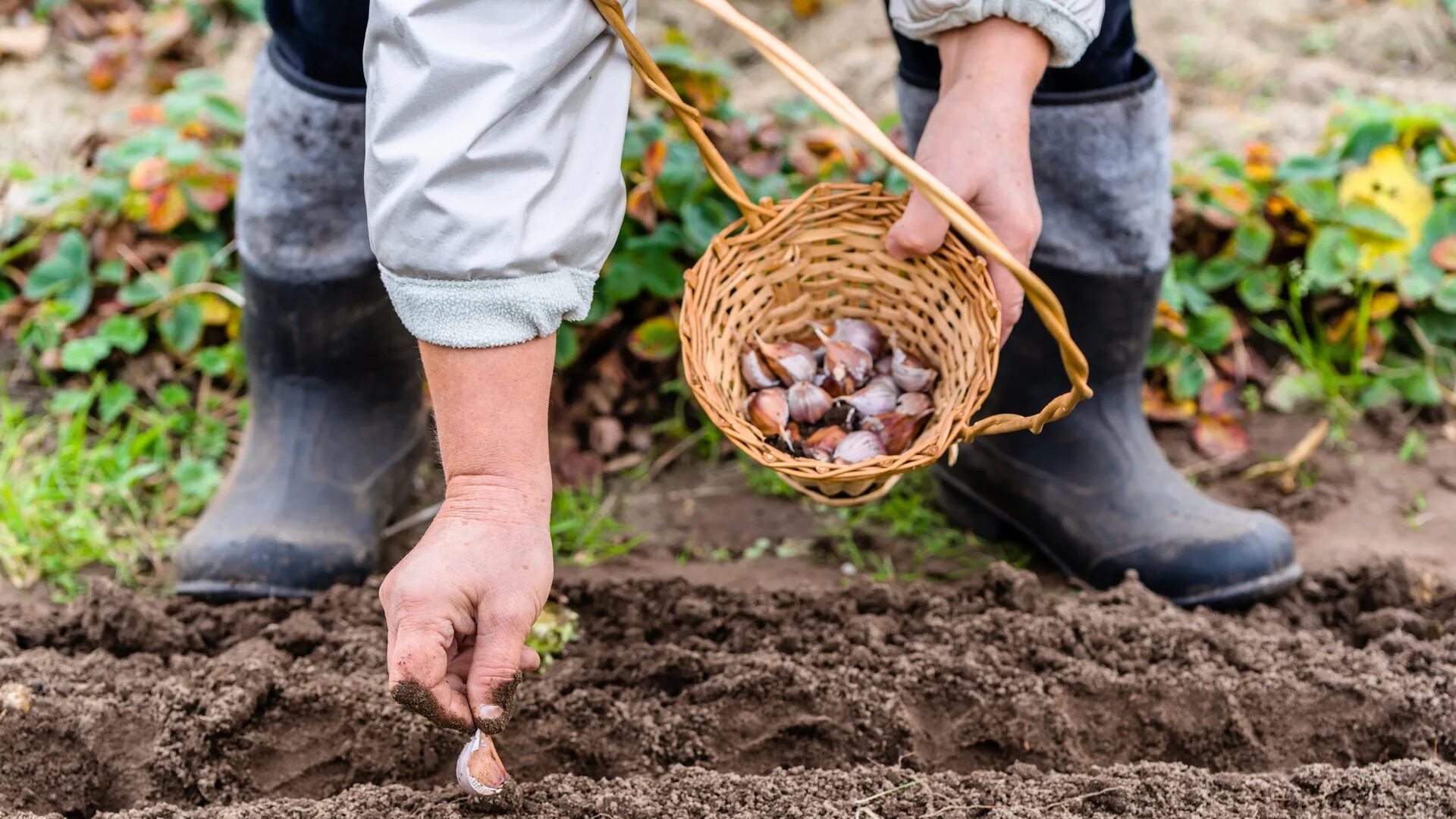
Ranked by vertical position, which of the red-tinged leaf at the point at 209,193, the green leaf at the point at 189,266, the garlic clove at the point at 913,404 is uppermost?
the garlic clove at the point at 913,404

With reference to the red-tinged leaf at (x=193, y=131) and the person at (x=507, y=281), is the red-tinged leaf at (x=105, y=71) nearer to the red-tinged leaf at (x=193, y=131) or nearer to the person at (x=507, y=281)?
the red-tinged leaf at (x=193, y=131)

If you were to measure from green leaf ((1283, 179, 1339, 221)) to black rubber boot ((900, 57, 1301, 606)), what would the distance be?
0.62 m

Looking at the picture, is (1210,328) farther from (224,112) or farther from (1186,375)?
(224,112)

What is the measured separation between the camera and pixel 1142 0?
3.13 m

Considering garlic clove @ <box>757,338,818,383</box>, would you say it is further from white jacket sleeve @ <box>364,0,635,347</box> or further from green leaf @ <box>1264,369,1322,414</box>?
green leaf @ <box>1264,369,1322,414</box>

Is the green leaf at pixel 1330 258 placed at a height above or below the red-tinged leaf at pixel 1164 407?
above

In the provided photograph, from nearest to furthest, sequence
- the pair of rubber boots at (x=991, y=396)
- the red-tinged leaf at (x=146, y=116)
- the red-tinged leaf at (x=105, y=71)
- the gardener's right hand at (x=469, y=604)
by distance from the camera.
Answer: the gardener's right hand at (x=469, y=604) → the pair of rubber boots at (x=991, y=396) → the red-tinged leaf at (x=146, y=116) → the red-tinged leaf at (x=105, y=71)

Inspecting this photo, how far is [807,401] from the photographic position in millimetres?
1467

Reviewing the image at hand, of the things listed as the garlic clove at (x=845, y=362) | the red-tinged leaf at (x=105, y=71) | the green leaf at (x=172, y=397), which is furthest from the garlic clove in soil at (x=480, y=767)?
the red-tinged leaf at (x=105, y=71)

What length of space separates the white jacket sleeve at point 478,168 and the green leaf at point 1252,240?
→ 1.56 metres

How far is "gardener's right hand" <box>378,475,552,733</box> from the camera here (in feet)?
3.32

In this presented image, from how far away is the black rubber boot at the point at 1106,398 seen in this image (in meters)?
1.64

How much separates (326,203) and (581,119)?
699mm

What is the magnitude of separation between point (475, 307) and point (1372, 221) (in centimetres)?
181
